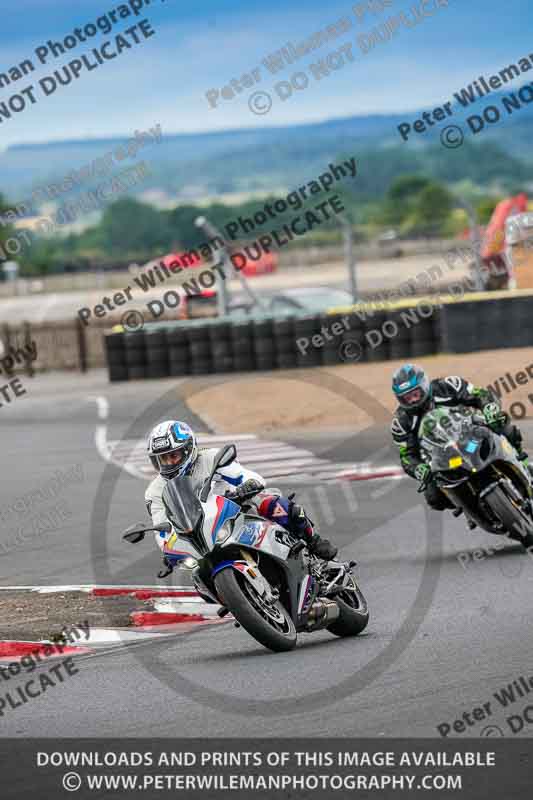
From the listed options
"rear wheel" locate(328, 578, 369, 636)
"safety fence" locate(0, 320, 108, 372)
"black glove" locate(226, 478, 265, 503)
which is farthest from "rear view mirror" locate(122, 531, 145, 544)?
"safety fence" locate(0, 320, 108, 372)

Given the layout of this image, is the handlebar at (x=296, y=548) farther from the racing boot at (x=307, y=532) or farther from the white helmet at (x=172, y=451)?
the white helmet at (x=172, y=451)

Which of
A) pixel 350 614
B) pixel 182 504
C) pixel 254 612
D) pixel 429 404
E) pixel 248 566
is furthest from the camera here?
pixel 429 404

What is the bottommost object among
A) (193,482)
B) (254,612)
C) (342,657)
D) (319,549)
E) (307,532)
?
(342,657)

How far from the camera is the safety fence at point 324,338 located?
92.1 feet

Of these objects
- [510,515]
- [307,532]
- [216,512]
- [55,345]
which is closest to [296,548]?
[307,532]

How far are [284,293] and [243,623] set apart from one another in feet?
97.7

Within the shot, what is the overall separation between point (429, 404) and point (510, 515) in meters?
1.17

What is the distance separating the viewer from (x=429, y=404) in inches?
473

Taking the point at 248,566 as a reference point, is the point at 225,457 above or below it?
above

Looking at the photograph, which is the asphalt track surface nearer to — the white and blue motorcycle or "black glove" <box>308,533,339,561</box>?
the white and blue motorcycle

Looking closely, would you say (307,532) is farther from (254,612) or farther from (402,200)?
(402,200)

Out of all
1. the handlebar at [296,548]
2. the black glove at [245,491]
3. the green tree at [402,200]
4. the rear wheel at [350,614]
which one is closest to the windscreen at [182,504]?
the black glove at [245,491]
